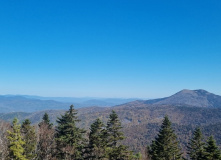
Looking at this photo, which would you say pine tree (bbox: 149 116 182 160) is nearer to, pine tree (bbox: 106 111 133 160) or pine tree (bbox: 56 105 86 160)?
pine tree (bbox: 106 111 133 160)

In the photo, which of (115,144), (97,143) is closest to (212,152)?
(115,144)

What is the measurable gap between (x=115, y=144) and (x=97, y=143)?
9.76 ft

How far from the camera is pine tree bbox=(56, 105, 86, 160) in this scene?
97.0 feet

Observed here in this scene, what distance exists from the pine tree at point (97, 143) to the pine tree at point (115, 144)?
0.86 meters

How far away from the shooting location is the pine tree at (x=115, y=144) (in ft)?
93.7

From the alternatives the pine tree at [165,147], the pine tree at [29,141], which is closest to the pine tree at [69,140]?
the pine tree at [29,141]

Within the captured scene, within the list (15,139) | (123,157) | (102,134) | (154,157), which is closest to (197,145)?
(154,157)

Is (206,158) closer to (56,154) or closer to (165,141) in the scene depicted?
(165,141)

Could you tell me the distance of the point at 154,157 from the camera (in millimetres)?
34562

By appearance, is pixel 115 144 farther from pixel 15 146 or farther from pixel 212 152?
pixel 212 152

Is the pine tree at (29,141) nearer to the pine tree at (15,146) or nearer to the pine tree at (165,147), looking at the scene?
the pine tree at (15,146)

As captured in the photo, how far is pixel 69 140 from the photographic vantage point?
30.8 metres

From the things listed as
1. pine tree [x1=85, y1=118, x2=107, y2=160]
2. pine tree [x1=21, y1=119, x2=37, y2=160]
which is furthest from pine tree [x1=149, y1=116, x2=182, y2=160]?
pine tree [x1=21, y1=119, x2=37, y2=160]

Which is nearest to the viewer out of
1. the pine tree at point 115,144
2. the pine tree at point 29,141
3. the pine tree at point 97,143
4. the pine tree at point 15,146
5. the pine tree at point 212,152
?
the pine tree at point 15,146
